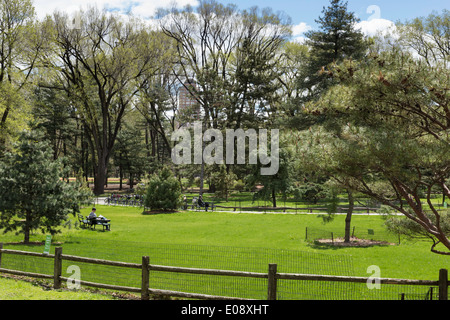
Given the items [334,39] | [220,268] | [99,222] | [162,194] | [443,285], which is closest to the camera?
[443,285]

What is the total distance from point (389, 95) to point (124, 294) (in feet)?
27.3

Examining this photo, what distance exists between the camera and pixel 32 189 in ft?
54.8

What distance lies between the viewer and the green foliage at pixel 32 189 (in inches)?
642

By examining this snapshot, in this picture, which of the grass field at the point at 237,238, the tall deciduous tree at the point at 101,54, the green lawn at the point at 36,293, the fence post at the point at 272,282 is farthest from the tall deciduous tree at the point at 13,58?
the fence post at the point at 272,282

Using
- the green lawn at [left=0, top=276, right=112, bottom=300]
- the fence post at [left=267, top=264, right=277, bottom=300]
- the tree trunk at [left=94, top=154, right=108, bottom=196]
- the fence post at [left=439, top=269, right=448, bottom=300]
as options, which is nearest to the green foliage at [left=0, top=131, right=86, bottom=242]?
the green lawn at [left=0, top=276, right=112, bottom=300]

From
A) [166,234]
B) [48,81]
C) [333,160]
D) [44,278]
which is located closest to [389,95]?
[333,160]

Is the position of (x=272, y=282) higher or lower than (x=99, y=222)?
higher

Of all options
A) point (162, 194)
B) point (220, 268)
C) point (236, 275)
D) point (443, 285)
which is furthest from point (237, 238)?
point (162, 194)

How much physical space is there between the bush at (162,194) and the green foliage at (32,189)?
611 inches

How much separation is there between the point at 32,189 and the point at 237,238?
34.0ft

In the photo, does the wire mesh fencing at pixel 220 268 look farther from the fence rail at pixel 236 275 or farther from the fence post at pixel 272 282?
the fence post at pixel 272 282

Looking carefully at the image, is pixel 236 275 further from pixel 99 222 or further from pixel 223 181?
pixel 223 181

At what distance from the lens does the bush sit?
3309cm

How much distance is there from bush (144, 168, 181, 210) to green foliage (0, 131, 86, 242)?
15.5 meters
